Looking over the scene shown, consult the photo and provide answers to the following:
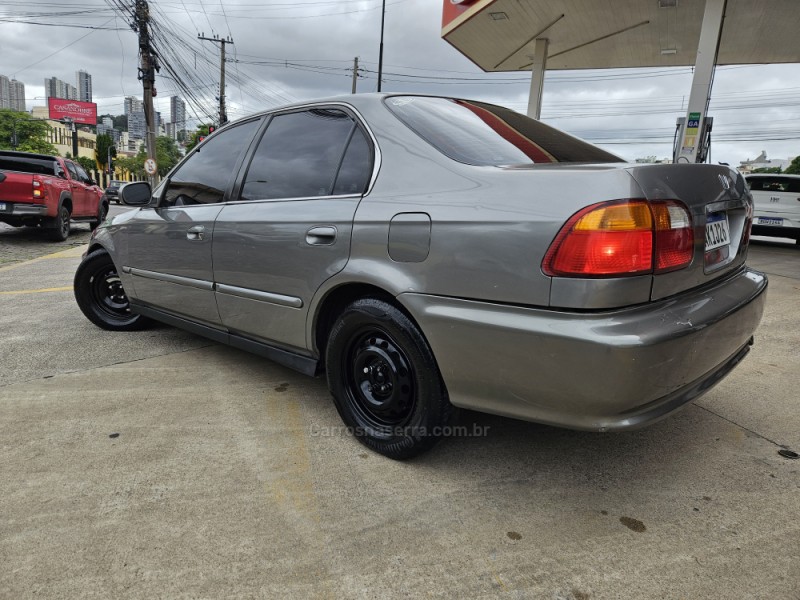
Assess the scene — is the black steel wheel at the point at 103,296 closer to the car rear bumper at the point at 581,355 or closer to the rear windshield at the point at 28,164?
the car rear bumper at the point at 581,355

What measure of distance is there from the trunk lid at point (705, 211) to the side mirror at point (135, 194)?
310cm

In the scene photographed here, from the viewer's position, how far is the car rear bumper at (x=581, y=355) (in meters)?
1.64

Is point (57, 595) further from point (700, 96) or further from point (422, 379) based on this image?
point (700, 96)

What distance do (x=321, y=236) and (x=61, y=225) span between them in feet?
34.4

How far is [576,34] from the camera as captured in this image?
13.0 meters

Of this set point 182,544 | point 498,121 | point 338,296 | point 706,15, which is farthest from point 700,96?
point 182,544

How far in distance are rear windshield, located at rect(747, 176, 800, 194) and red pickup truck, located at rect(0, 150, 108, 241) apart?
13.7 m

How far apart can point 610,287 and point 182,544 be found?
1605 mm

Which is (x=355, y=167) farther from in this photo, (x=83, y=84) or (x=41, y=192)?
(x=83, y=84)

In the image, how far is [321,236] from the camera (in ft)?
7.74

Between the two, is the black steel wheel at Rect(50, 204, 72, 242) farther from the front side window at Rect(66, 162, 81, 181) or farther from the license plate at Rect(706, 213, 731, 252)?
the license plate at Rect(706, 213, 731, 252)

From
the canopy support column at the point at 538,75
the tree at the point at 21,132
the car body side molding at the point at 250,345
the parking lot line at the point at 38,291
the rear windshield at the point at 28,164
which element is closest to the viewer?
the car body side molding at the point at 250,345

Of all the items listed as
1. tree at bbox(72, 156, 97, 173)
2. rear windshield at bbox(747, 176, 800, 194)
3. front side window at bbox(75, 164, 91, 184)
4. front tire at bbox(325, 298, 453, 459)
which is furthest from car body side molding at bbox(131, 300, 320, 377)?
tree at bbox(72, 156, 97, 173)

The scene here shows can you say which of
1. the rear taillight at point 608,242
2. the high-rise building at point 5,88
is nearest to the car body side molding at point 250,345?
the rear taillight at point 608,242
